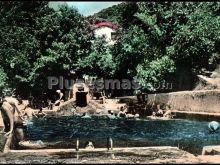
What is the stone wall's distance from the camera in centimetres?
2583

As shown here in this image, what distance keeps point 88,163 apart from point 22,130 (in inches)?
195

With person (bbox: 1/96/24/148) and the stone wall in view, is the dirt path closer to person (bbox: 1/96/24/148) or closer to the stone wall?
person (bbox: 1/96/24/148)

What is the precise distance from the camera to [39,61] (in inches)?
1651

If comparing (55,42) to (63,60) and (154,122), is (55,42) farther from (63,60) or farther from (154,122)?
(154,122)

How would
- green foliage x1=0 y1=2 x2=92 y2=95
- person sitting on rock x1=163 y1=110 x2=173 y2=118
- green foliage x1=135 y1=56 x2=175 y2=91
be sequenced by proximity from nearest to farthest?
person sitting on rock x1=163 y1=110 x2=173 y2=118 → green foliage x1=135 y1=56 x2=175 y2=91 → green foliage x1=0 y1=2 x2=92 y2=95

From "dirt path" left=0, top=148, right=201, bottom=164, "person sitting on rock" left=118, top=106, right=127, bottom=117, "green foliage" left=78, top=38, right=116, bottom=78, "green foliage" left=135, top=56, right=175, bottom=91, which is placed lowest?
"person sitting on rock" left=118, top=106, right=127, bottom=117

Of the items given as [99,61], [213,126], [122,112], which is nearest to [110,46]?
[99,61]

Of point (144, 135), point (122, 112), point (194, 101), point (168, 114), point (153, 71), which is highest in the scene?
point (153, 71)

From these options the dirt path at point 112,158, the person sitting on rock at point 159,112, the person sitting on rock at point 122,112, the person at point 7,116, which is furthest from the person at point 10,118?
the person sitting on rock at point 122,112

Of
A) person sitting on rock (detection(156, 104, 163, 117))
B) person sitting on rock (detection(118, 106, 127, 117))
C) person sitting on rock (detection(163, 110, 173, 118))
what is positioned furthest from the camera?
person sitting on rock (detection(118, 106, 127, 117))

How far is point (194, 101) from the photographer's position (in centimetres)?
2812

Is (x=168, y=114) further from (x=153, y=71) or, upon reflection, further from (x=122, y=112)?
(x=153, y=71)

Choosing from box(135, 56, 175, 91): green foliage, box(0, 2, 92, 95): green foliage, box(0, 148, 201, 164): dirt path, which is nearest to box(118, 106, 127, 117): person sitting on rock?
box(135, 56, 175, 91): green foliage

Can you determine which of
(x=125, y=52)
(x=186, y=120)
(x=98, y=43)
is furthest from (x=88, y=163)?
(x=98, y=43)
